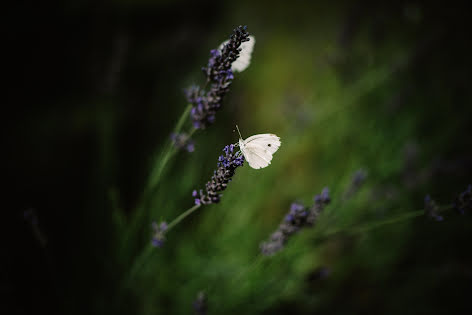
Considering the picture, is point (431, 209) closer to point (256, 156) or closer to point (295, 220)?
point (295, 220)

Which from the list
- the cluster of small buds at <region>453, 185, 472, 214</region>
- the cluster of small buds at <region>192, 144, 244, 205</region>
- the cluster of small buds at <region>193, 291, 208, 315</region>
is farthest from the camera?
the cluster of small buds at <region>193, 291, 208, 315</region>

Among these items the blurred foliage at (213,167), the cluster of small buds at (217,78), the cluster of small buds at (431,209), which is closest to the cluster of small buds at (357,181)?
the blurred foliage at (213,167)

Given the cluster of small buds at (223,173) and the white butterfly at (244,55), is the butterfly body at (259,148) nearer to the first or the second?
the cluster of small buds at (223,173)

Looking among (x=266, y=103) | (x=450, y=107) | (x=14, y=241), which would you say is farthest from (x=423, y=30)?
(x=14, y=241)

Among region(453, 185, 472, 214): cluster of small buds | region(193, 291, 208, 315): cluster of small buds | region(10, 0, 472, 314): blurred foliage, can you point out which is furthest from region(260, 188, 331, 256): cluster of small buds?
region(453, 185, 472, 214): cluster of small buds

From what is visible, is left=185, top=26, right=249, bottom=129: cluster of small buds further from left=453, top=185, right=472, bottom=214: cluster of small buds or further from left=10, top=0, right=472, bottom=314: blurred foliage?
left=453, top=185, right=472, bottom=214: cluster of small buds

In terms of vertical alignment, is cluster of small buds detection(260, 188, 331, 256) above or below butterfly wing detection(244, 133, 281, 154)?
below

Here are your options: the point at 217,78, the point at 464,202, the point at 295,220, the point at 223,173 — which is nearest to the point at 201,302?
the point at 295,220
